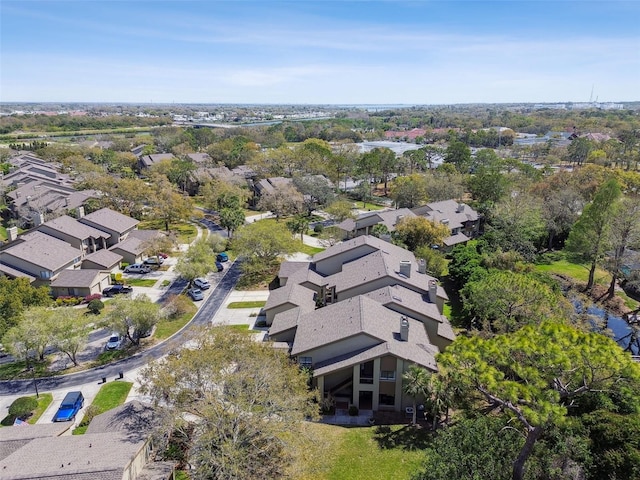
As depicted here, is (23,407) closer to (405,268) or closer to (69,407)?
(69,407)

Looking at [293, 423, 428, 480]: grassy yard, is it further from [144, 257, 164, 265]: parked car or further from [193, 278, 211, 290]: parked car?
[144, 257, 164, 265]: parked car

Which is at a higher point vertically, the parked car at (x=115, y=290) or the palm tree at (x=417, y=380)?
the palm tree at (x=417, y=380)

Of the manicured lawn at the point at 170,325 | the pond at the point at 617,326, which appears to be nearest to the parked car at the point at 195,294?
the manicured lawn at the point at 170,325

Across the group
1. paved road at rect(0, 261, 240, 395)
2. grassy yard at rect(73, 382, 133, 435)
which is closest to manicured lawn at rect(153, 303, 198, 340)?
paved road at rect(0, 261, 240, 395)

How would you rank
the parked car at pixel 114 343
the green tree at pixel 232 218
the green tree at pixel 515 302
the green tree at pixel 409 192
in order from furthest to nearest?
the green tree at pixel 409 192 < the green tree at pixel 232 218 < the parked car at pixel 114 343 < the green tree at pixel 515 302

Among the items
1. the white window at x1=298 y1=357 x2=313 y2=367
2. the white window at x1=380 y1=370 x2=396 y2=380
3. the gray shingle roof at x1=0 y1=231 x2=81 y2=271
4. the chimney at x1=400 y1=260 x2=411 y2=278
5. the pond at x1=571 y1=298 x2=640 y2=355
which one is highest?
the chimney at x1=400 y1=260 x2=411 y2=278

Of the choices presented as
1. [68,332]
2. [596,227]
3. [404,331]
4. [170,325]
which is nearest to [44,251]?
[170,325]

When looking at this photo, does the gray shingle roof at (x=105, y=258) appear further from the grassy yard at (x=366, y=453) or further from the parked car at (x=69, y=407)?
the grassy yard at (x=366, y=453)
